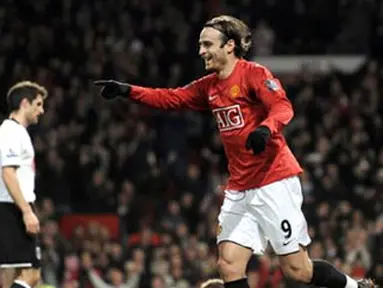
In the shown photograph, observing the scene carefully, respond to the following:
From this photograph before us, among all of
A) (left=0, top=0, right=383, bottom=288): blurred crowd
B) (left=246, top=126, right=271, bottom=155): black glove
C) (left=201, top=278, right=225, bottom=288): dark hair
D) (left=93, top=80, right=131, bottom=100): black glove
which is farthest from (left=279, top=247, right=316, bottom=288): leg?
(left=0, top=0, right=383, bottom=288): blurred crowd

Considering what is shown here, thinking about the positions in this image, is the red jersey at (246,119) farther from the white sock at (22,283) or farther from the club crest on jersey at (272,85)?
the white sock at (22,283)

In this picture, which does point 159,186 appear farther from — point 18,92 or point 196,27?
point 18,92

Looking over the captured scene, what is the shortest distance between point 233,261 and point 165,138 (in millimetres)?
11096

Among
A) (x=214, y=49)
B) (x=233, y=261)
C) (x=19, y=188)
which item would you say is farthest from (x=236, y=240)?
(x=19, y=188)

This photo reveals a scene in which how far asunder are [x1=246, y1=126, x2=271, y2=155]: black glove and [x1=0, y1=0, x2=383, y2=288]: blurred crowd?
255 inches

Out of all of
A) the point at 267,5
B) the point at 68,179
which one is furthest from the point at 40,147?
the point at 267,5

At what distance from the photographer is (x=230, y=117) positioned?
8.99 m

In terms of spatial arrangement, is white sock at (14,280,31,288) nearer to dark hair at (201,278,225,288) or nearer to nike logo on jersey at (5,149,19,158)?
nike logo on jersey at (5,149,19,158)

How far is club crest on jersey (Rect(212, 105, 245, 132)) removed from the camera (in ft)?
29.4

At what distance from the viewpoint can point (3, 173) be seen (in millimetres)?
9719

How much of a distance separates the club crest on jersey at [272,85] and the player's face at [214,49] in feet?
1.15

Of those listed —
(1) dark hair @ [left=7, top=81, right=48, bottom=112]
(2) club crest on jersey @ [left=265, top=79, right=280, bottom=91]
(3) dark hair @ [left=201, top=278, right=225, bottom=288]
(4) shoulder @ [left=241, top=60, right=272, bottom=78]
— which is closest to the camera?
(2) club crest on jersey @ [left=265, top=79, right=280, bottom=91]

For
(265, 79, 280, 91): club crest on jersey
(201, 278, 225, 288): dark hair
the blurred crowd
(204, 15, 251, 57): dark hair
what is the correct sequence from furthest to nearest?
1. the blurred crowd
2. (201, 278, 225, 288): dark hair
3. (204, 15, 251, 57): dark hair
4. (265, 79, 280, 91): club crest on jersey

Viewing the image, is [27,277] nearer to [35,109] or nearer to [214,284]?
[35,109]
